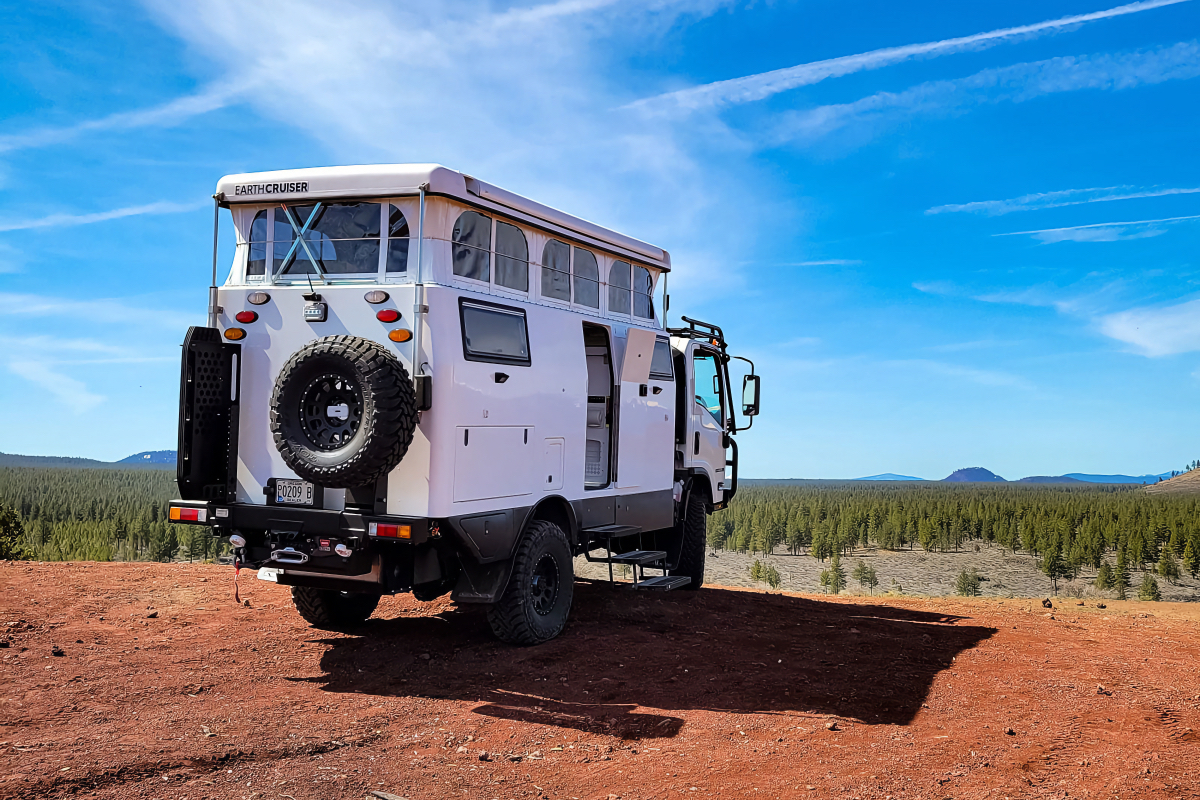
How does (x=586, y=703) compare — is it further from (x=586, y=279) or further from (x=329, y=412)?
(x=586, y=279)

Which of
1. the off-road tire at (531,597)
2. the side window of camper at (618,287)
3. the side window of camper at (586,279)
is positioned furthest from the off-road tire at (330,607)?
the side window of camper at (618,287)

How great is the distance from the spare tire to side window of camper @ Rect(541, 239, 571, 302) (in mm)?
2273

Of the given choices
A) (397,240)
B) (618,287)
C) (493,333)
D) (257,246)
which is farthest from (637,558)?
(257,246)

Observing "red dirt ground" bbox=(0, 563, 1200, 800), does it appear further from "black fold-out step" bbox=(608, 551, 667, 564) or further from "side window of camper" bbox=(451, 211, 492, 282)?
"side window of camper" bbox=(451, 211, 492, 282)

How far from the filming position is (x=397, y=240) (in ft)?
25.4

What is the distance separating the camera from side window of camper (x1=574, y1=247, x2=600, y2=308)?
9.62 m

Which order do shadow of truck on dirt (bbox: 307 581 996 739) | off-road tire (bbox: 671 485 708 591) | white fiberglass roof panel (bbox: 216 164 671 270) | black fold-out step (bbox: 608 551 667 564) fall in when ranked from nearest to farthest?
shadow of truck on dirt (bbox: 307 581 996 739)
white fiberglass roof panel (bbox: 216 164 671 270)
black fold-out step (bbox: 608 551 667 564)
off-road tire (bbox: 671 485 708 591)

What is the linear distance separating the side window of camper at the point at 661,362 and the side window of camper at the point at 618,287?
0.67 metres

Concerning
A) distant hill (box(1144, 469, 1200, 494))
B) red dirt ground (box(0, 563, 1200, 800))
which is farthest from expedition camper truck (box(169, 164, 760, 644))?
distant hill (box(1144, 469, 1200, 494))

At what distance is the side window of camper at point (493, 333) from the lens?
25.2 ft

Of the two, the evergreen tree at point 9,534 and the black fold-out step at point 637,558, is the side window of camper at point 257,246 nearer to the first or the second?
the black fold-out step at point 637,558

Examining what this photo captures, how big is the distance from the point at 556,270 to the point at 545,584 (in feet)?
10.5

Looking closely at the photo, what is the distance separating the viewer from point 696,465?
12281 millimetres

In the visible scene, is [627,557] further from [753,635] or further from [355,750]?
[355,750]
